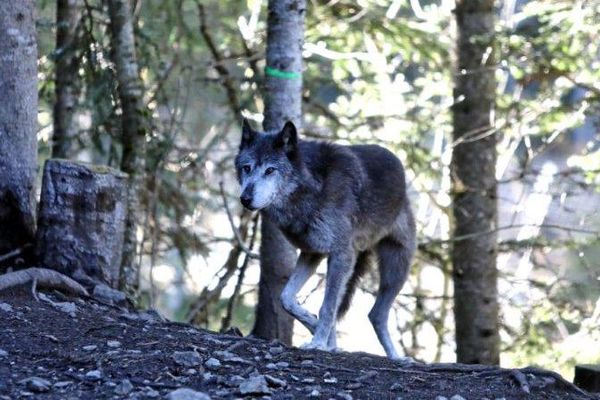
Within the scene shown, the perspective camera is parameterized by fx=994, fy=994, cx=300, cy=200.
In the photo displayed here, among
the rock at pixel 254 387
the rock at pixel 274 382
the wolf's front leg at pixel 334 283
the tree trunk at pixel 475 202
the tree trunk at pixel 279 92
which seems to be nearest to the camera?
the rock at pixel 254 387

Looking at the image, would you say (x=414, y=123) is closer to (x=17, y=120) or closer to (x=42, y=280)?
(x=17, y=120)

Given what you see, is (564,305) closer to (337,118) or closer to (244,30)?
(337,118)

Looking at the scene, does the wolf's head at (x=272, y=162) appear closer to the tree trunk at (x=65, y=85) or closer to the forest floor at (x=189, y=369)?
the forest floor at (x=189, y=369)

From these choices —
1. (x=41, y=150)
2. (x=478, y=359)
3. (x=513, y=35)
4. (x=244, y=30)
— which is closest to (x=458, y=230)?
(x=478, y=359)

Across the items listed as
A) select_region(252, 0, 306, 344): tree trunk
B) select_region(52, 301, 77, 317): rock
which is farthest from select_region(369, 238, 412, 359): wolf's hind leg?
select_region(52, 301, 77, 317): rock

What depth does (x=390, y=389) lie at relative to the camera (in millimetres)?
5934

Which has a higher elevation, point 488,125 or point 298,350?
point 488,125

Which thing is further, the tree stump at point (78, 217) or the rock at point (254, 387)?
the tree stump at point (78, 217)

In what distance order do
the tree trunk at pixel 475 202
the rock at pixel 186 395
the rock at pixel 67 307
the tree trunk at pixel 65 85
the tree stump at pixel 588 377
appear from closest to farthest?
the rock at pixel 186 395, the tree stump at pixel 588 377, the rock at pixel 67 307, the tree trunk at pixel 65 85, the tree trunk at pixel 475 202

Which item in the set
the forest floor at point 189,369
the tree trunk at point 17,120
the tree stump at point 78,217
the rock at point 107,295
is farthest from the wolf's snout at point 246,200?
the tree trunk at point 17,120

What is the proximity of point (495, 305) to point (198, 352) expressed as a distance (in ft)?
20.1

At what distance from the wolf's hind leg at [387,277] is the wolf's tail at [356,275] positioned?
0.15 m

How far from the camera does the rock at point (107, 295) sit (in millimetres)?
7613

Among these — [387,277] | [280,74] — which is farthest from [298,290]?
[280,74]
